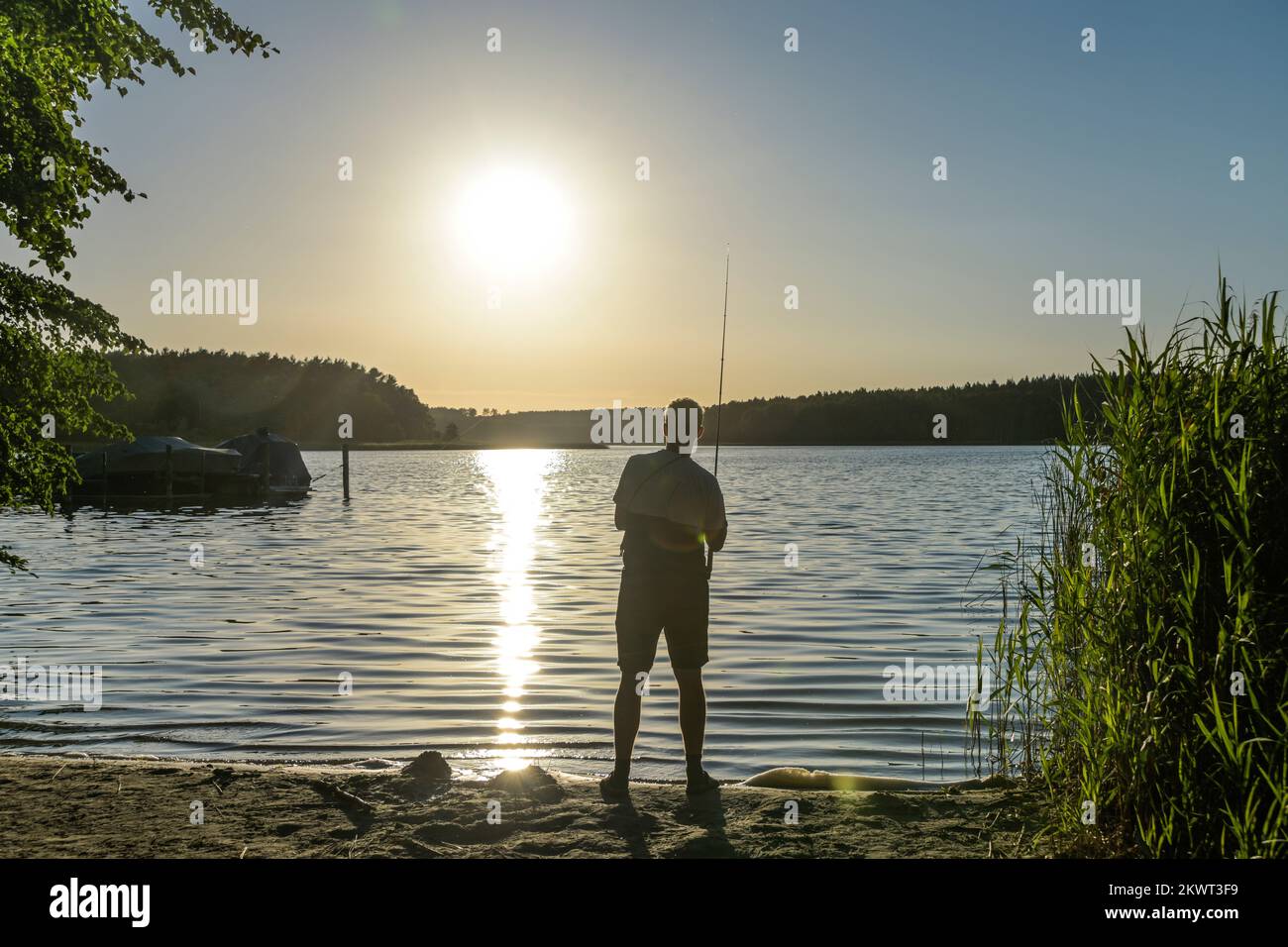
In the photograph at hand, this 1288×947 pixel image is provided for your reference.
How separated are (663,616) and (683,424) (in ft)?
4.23

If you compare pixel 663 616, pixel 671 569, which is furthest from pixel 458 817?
pixel 671 569

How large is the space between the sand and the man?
57 cm

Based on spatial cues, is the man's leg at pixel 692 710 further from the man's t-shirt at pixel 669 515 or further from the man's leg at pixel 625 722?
the man's t-shirt at pixel 669 515

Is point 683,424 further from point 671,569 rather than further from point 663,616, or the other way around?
point 663,616

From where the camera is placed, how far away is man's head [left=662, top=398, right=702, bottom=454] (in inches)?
282

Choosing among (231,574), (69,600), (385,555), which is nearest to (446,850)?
(69,600)

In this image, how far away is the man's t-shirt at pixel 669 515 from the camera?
7004 millimetres

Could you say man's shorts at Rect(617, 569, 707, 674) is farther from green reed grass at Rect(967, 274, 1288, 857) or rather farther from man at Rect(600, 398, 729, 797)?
green reed grass at Rect(967, 274, 1288, 857)

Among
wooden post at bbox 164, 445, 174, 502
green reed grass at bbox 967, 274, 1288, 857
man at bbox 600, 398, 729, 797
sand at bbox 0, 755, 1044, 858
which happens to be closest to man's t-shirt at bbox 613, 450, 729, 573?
man at bbox 600, 398, 729, 797

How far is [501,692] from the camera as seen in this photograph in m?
12.4

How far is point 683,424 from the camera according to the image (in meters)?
7.18
